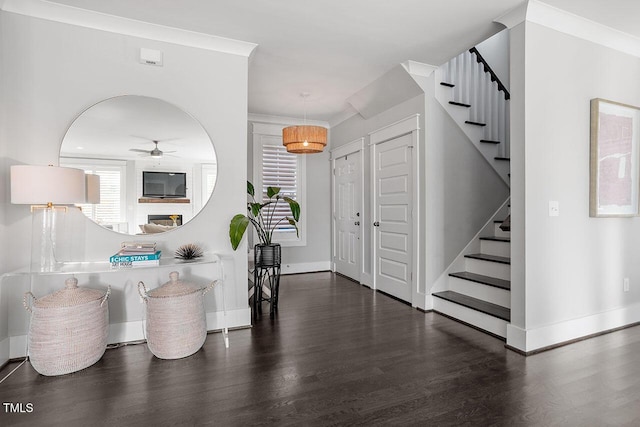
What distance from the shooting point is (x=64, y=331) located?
89.3 inches

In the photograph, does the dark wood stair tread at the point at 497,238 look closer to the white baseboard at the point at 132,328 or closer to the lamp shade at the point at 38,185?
the white baseboard at the point at 132,328

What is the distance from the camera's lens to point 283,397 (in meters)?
2.00

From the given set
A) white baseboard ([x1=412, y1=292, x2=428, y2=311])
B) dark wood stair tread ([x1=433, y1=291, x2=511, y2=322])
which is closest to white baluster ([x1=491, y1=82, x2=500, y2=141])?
dark wood stair tread ([x1=433, y1=291, x2=511, y2=322])

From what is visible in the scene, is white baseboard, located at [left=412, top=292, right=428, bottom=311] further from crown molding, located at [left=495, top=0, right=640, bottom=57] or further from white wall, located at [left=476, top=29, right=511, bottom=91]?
white wall, located at [left=476, top=29, right=511, bottom=91]

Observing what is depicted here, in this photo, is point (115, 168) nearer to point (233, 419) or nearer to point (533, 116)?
point (233, 419)

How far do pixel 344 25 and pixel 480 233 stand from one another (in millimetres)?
2751

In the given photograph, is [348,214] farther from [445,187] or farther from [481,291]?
[481,291]

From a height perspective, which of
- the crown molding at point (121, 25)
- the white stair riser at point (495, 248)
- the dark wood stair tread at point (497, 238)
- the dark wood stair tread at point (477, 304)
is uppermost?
the crown molding at point (121, 25)

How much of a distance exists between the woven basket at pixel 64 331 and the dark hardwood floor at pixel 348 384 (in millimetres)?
87

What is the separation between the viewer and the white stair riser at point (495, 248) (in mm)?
3547

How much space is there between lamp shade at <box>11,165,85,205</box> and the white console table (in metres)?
0.51

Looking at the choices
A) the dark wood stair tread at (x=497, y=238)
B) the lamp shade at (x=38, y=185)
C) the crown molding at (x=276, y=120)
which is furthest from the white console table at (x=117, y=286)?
the crown molding at (x=276, y=120)

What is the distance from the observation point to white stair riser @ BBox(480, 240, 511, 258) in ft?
11.6

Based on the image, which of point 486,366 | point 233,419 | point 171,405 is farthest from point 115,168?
point 486,366
